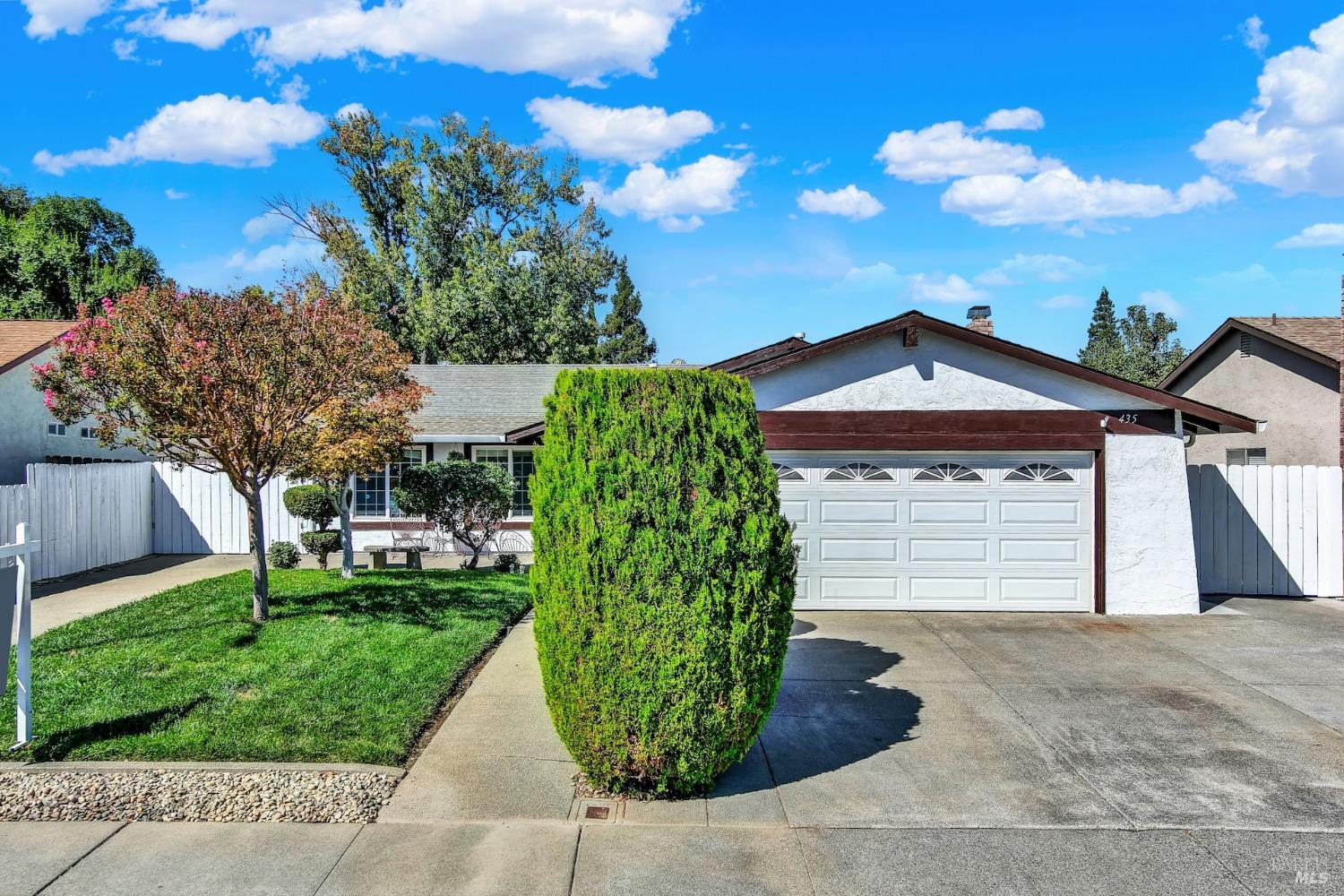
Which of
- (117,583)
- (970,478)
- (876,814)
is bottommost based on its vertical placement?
(876,814)

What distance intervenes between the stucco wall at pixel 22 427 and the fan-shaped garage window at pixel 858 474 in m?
13.9

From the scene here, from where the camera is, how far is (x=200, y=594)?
1102 centimetres

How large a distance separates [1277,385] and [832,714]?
1541 cm

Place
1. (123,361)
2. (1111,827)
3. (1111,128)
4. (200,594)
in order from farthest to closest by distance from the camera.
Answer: (1111,128) < (200,594) < (123,361) < (1111,827)

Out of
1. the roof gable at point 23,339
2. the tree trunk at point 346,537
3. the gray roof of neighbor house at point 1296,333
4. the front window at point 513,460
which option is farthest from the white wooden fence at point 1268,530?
the roof gable at point 23,339

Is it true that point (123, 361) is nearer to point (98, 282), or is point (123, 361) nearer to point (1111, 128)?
point (1111, 128)

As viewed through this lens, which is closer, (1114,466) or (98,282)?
(1114,466)

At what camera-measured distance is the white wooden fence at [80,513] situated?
40.9ft

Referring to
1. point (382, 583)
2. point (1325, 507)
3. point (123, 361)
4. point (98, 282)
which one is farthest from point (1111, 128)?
point (98, 282)

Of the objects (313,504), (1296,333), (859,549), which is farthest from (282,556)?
(1296,333)

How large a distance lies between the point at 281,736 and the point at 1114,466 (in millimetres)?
10464

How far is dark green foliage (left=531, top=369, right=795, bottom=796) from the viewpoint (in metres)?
4.89

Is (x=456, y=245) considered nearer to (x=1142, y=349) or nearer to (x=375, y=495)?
(x=375, y=495)

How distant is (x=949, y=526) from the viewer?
446 inches
